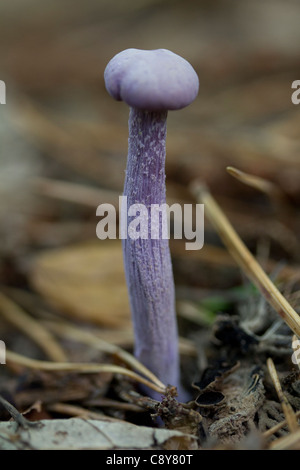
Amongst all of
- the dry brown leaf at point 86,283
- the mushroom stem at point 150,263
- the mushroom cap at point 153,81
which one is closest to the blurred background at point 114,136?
the dry brown leaf at point 86,283

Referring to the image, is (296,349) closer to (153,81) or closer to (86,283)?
(153,81)

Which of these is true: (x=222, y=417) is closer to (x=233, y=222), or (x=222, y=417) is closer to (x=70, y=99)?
(x=233, y=222)

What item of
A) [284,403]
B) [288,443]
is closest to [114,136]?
[284,403]

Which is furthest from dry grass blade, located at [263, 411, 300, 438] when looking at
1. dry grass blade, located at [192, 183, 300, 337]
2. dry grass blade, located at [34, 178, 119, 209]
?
dry grass blade, located at [34, 178, 119, 209]

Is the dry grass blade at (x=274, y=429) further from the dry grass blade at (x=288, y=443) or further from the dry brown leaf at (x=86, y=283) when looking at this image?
the dry brown leaf at (x=86, y=283)

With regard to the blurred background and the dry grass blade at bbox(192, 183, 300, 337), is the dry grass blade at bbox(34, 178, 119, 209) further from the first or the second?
the dry grass blade at bbox(192, 183, 300, 337)
